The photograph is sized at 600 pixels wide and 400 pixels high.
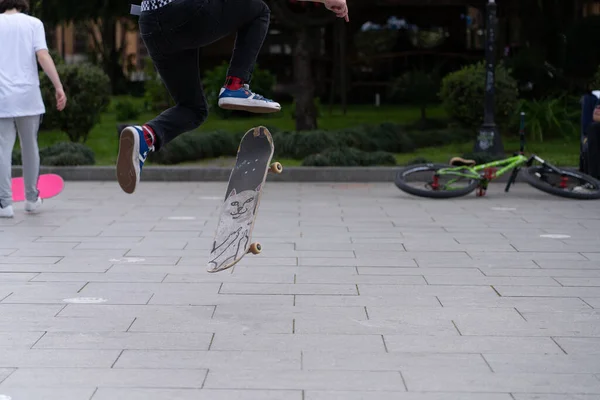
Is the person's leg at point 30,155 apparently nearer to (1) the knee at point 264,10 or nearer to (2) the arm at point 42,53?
(2) the arm at point 42,53

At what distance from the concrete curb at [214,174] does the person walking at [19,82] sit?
444 cm

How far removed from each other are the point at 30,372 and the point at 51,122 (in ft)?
41.2

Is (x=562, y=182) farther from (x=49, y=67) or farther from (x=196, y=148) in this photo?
(x=196, y=148)

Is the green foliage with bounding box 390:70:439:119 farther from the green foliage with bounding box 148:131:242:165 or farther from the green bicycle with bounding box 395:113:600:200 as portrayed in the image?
the green bicycle with bounding box 395:113:600:200

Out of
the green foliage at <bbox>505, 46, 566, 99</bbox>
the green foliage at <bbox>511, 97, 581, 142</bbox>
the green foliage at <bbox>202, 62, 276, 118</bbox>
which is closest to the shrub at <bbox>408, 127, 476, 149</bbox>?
the green foliage at <bbox>511, 97, 581, 142</bbox>

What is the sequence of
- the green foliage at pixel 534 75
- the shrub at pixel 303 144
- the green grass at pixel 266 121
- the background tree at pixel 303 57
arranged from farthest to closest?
the green foliage at pixel 534 75 < the background tree at pixel 303 57 < the green grass at pixel 266 121 < the shrub at pixel 303 144

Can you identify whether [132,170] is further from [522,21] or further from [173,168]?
[522,21]

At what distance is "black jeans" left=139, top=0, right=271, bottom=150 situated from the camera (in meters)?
4.72

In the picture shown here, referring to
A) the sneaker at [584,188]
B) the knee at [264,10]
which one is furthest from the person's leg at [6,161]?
the sneaker at [584,188]

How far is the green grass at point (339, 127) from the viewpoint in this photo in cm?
1582

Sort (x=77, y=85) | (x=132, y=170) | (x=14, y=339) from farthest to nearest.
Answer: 1. (x=77, y=85)
2. (x=132, y=170)
3. (x=14, y=339)

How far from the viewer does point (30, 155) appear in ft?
30.8

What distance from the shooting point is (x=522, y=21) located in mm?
23125

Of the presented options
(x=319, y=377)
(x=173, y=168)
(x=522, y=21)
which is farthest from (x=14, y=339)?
(x=522, y=21)
